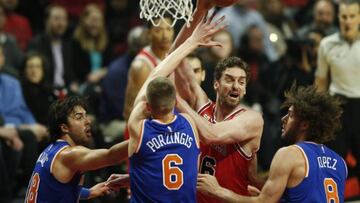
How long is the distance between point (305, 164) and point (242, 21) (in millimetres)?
7388

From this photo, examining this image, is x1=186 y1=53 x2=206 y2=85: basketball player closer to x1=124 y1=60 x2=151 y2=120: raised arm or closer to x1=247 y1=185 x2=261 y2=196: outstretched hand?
x1=124 y1=60 x2=151 y2=120: raised arm

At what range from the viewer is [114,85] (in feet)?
36.7

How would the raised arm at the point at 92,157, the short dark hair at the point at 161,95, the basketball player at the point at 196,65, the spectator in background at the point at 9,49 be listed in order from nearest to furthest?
the short dark hair at the point at 161,95 → the raised arm at the point at 92,157 → the basketball player at the point at 196,65 → the spectator in background at the point at 9,49

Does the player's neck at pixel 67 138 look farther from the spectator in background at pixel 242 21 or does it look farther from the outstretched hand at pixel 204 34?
the spectator in background at pixel 242 21

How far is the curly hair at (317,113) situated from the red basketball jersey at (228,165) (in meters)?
0.63

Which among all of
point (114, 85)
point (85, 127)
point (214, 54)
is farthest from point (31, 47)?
point (85, 127)

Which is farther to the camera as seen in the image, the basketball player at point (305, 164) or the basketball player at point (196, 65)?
the basketball player at point (196, 65)

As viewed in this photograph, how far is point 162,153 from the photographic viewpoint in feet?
20.7

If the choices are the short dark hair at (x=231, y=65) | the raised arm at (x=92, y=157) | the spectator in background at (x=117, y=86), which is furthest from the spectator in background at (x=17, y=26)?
the raised arm at (x=92, y=157)

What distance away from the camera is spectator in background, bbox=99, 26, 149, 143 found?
11141 mm

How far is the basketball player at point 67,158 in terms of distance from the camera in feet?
21.8

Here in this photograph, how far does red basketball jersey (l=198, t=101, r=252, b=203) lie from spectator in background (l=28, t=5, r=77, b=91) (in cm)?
518

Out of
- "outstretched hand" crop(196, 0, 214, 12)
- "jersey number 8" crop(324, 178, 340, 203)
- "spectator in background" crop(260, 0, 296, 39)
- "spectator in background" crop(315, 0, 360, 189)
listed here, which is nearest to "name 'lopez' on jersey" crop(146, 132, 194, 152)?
"jersey number 8" crop(324, 178, 340, 203)

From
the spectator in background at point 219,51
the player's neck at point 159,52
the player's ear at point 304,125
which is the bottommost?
the player's ear at point 304,125
